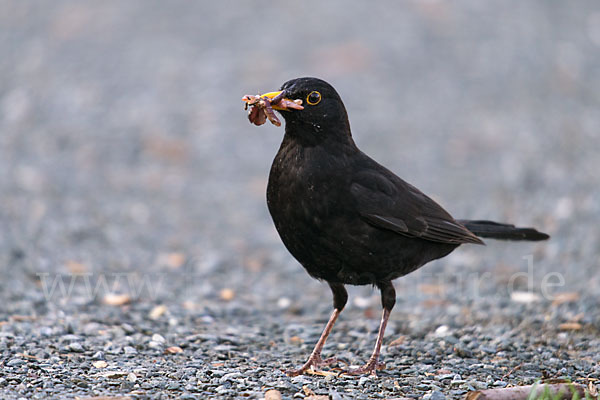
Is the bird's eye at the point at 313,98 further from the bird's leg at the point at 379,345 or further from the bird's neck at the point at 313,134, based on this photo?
the bird's leg at the point at 379,345

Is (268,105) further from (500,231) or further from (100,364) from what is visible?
(500,231)

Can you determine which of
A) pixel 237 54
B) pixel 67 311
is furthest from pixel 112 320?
pixel 237 54

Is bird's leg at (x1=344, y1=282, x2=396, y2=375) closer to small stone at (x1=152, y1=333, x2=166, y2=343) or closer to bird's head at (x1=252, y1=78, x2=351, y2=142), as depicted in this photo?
bird's head at (x1=252, y1=78, x2=351, y2=142)

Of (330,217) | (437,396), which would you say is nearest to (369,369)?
(437,396)

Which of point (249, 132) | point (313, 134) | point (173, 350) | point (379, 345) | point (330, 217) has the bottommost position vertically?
point (173, 350)

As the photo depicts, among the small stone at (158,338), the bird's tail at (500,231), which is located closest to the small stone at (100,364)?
the small stone at (158,338)

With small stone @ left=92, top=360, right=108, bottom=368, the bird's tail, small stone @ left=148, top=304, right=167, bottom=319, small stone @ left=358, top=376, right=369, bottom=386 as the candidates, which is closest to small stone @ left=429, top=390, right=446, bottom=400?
small stone @ left=358, top=376, right=369, bottom=386

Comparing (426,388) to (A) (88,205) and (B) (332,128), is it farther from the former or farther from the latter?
(A) (88,205)
